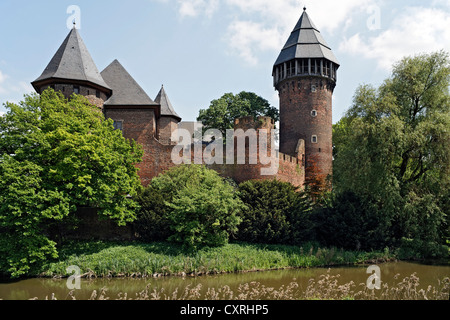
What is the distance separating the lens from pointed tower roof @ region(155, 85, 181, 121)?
3073cm

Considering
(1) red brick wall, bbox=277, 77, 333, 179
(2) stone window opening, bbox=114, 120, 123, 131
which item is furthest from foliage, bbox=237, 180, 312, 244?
(1) red brick wall, bbox=277, 77, 333, 179

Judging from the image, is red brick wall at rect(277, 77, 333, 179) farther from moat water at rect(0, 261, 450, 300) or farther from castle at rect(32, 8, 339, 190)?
moat water at rect(0, 261, 450, 300)

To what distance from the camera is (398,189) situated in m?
18.6

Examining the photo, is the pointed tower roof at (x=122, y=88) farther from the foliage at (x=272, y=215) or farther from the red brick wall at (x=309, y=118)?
the red brick wall at (x=309, y=118)

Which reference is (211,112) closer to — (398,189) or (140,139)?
(140,139)

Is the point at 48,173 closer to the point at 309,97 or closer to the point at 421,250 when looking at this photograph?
the point at 421,250

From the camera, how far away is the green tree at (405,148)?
59.9 ft

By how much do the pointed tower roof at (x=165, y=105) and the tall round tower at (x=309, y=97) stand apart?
9069 mm

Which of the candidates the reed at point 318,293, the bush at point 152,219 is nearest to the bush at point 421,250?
the reed at point 318,293

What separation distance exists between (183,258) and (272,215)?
507cm

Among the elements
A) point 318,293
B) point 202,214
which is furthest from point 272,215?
point 318,293

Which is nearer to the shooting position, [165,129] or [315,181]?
[315,181]

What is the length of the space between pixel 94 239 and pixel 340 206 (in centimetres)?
1258

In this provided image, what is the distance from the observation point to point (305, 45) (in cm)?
3108
